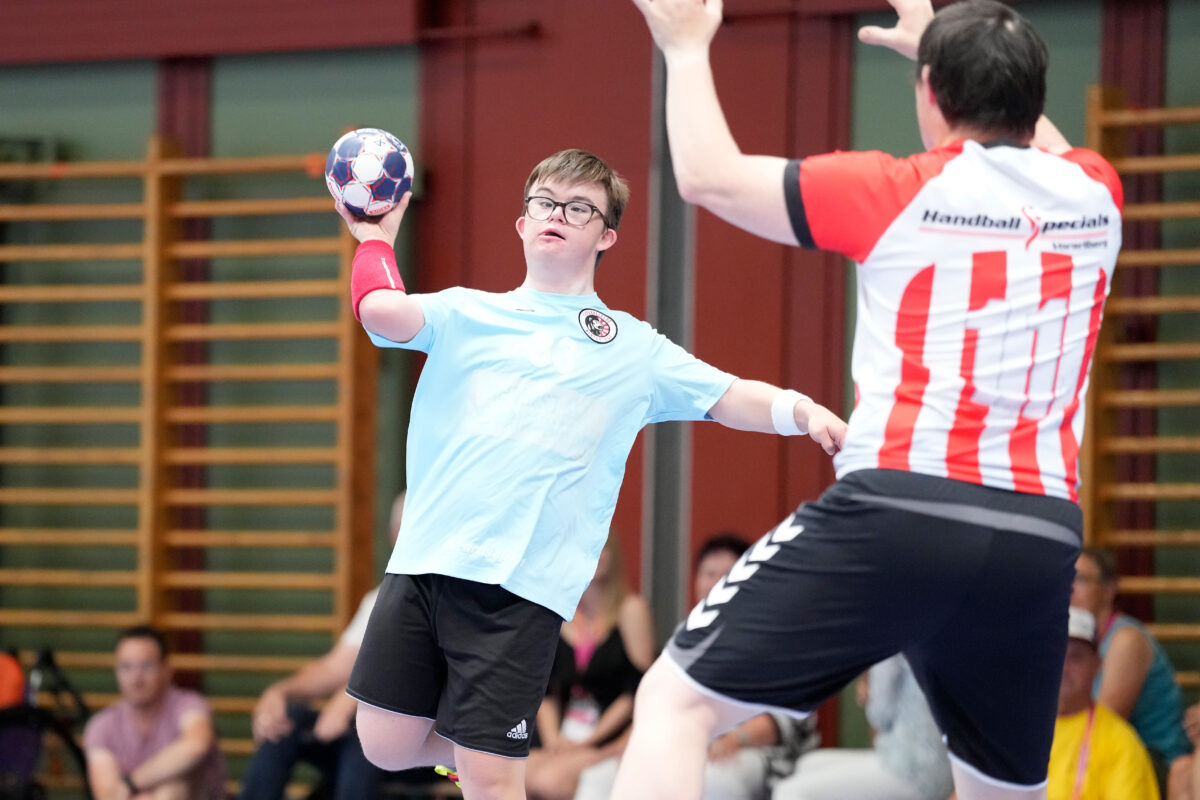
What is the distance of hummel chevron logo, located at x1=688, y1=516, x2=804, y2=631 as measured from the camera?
226 centimetres

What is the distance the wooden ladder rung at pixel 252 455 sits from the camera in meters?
6.84

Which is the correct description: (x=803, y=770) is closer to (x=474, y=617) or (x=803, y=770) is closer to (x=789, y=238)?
(x=474, y=617)

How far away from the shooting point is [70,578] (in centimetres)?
713

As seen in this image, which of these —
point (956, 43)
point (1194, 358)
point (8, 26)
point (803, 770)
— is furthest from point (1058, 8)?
point (8, 26)

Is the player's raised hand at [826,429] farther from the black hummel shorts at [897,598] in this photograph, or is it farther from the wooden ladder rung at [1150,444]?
the wooden ladder rung at [1150,444]

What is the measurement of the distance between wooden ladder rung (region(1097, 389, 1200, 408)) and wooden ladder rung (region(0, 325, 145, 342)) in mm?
4525

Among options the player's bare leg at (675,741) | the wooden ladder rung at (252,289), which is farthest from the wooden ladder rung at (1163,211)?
the player's bare leg at (675,741)

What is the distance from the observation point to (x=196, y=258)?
285 inches

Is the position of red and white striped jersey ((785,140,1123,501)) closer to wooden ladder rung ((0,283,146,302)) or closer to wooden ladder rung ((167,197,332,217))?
wooden ladder rung ((167,197,332,217))

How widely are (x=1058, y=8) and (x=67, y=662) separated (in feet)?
18.4

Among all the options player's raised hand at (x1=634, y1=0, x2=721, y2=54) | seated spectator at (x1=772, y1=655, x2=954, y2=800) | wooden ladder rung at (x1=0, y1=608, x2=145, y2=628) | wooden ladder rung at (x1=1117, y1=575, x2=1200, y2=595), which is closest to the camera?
player's raised hand at (x1=634, y1=0, x2=721, y2=54)

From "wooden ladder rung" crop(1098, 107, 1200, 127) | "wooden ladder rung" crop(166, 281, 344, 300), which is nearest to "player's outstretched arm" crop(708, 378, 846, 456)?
"wooden ladder rung" crop(1098, 107, 1200, 127)

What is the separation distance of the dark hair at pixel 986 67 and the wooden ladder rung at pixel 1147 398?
151 inches

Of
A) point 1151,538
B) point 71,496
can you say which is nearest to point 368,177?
point 1151,538
